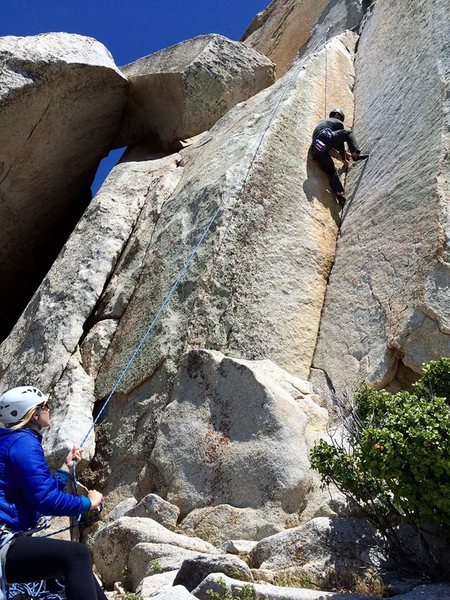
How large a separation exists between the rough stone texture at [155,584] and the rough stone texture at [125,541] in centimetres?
75

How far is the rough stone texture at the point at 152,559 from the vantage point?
24.4ft

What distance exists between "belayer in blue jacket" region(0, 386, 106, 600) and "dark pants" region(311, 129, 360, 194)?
8755mm

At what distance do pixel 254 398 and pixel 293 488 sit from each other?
115 cm

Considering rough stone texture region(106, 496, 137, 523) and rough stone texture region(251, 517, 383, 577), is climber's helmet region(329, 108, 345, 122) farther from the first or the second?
rough stone texture region(251, 517, 383, 577)

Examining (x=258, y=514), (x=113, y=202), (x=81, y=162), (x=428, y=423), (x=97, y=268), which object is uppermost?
(x=81, y=162)

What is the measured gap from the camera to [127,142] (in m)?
18.0

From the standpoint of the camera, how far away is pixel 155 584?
6969mm

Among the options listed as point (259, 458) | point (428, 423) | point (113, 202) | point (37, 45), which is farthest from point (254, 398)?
point (37, 45)

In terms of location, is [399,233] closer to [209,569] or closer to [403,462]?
[403,462]

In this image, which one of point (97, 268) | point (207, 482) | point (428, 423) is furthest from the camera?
point (97, 268)

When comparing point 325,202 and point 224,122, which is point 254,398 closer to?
point 325,202

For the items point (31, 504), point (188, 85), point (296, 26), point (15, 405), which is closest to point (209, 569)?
point (31, 504)

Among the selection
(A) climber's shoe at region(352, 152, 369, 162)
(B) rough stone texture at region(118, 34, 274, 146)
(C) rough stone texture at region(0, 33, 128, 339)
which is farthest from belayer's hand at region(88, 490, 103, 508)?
(B) rough stone texture at region(118, 34, 274, 146)

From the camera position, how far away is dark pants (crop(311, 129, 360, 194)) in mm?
13094
